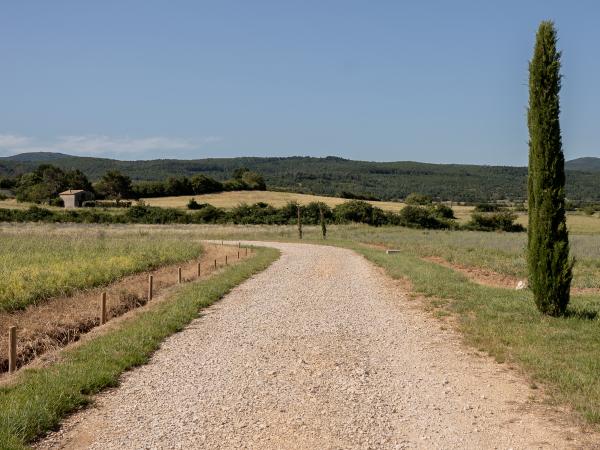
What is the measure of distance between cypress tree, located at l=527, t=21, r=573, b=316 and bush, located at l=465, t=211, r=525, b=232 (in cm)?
6905

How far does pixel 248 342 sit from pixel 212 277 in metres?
11.0

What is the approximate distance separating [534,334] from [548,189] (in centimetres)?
335

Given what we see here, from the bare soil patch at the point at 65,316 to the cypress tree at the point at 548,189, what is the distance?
31.8 ft

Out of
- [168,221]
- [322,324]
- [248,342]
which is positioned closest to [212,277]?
[322,324]

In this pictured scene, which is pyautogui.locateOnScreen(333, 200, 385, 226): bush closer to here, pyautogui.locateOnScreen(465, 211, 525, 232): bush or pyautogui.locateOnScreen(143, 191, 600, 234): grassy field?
pyautogui.locateOnScreen(143, 191, 600, 234): grassy field

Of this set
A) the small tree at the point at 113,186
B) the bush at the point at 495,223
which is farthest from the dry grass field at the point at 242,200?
the bush at the point at 495,223

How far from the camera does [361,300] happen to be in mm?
17031

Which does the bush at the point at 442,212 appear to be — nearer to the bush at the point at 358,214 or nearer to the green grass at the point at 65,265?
the bush at the point at 358,214

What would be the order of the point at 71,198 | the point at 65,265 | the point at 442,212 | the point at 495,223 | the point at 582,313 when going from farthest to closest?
1. the point at 442,212
2. the point at 71,198
3. the point at 495,223
4. the point at 65,265
5. the point at 582,313

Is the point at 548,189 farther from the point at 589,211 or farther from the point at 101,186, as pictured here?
the point at 101,186

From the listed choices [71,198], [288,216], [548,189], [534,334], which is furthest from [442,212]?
[534,334]

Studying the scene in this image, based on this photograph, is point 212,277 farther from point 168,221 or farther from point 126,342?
point 168,221

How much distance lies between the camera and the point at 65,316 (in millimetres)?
13789

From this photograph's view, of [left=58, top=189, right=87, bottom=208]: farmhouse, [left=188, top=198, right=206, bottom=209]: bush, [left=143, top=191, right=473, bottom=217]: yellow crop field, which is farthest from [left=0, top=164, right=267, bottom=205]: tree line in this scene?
[left=188, top=198, right=206, bottom=209]: bush
